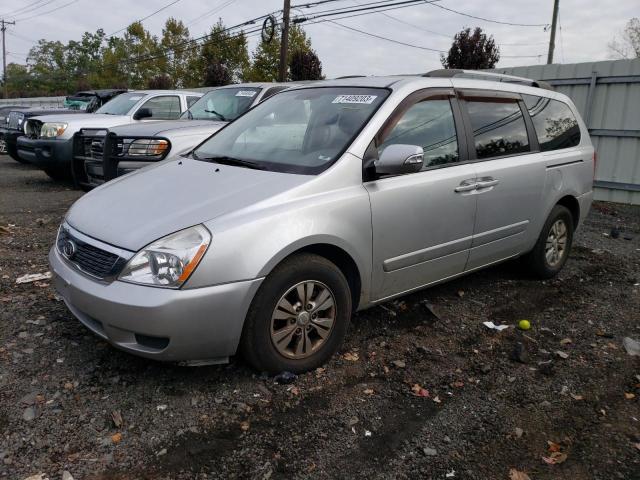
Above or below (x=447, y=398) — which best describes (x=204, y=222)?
above

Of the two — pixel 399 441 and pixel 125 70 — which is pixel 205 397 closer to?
pixel 399 441

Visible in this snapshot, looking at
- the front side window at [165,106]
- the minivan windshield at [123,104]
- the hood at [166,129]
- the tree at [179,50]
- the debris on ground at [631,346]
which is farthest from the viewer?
the tree at [179,50]

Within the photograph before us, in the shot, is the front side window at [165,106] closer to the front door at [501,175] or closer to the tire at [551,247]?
the front door at [501,175]

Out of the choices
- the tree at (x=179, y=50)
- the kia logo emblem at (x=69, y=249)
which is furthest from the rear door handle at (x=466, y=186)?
the tree at (x=179, y=50)

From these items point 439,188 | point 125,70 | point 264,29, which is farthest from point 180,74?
point 439,188

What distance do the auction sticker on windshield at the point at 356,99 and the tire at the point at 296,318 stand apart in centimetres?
120

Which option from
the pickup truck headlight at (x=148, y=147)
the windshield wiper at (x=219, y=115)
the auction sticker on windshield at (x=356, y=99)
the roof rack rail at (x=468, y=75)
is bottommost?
the pickup truck headlight at (x=148, y=147)

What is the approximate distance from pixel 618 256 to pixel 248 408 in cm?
519

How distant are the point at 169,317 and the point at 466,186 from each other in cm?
233

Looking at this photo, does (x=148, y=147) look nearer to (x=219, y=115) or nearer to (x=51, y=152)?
(x=219, y=115)

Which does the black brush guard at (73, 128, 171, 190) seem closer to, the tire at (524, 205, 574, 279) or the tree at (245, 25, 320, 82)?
the tire at (524, 205, 574, 279)

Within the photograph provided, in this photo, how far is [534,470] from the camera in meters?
Answer: 2.42

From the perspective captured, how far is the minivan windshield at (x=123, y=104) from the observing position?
9852 mm

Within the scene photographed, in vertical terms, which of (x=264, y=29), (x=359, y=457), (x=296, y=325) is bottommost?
(x=359, y=457)
